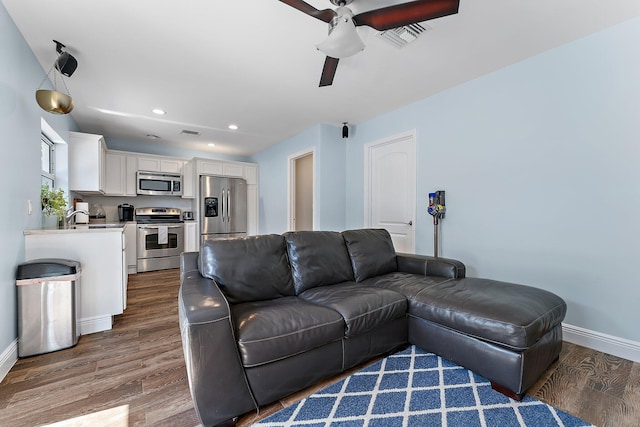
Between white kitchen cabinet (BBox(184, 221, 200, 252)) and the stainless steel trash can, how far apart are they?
3.17m

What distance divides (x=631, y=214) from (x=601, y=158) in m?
0.45

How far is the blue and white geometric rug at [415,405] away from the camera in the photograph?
1.33 m

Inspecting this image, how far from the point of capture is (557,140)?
2250 mm

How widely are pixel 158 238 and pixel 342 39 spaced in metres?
4.71

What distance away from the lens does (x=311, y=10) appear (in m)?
1.61

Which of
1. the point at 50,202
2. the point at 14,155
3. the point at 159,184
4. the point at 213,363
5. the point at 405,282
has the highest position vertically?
the point at 159,184

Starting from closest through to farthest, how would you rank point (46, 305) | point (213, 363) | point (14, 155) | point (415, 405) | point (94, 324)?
point (213, 363)
point (415, 405)
point (14, 155)
point (46, 305)
point (94, 324)

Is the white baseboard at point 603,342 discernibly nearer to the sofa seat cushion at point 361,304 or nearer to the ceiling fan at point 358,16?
the sofa seat cushion at point 361,304

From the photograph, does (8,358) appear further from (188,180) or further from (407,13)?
(188,180)

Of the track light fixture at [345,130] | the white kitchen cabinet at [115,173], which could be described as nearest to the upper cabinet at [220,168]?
the white kitchen cabinet at [115,173]

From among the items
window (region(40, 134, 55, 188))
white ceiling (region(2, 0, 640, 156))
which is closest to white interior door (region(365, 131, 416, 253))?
white ceiling (region(2, 0, 640, 156))

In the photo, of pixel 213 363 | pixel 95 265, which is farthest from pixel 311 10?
pixel 95 265

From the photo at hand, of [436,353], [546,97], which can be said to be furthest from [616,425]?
[546,97]

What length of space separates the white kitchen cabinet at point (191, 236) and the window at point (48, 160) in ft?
7.22
